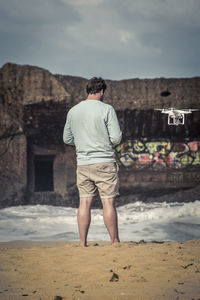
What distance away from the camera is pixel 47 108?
395 inches

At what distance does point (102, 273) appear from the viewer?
90.6 inches

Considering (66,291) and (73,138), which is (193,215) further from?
(66,291)

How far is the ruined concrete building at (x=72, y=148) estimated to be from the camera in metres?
9.96

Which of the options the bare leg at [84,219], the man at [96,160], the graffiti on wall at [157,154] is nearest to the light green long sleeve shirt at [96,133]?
the man at [96,160]

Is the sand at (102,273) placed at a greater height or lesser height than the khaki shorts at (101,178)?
lesser

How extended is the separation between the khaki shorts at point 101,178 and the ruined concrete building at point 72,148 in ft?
22.0

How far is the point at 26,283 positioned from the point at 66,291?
334 millimetres

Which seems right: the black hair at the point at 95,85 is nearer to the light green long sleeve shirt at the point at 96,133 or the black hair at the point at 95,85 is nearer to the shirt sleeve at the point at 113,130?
the light green long sleeve shirt at the point at 96,133

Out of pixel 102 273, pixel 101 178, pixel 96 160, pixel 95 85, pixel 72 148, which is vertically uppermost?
pixel 95 85

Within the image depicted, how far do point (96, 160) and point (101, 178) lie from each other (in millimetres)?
178

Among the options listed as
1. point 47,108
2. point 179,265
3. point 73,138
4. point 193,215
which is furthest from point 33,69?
point 179,265

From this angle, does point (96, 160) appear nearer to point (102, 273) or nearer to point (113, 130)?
point (113, 130)

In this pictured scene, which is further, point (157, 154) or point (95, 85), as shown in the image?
point (157, 154)

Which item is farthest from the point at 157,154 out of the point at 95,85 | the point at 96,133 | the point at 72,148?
the point at 96,133
